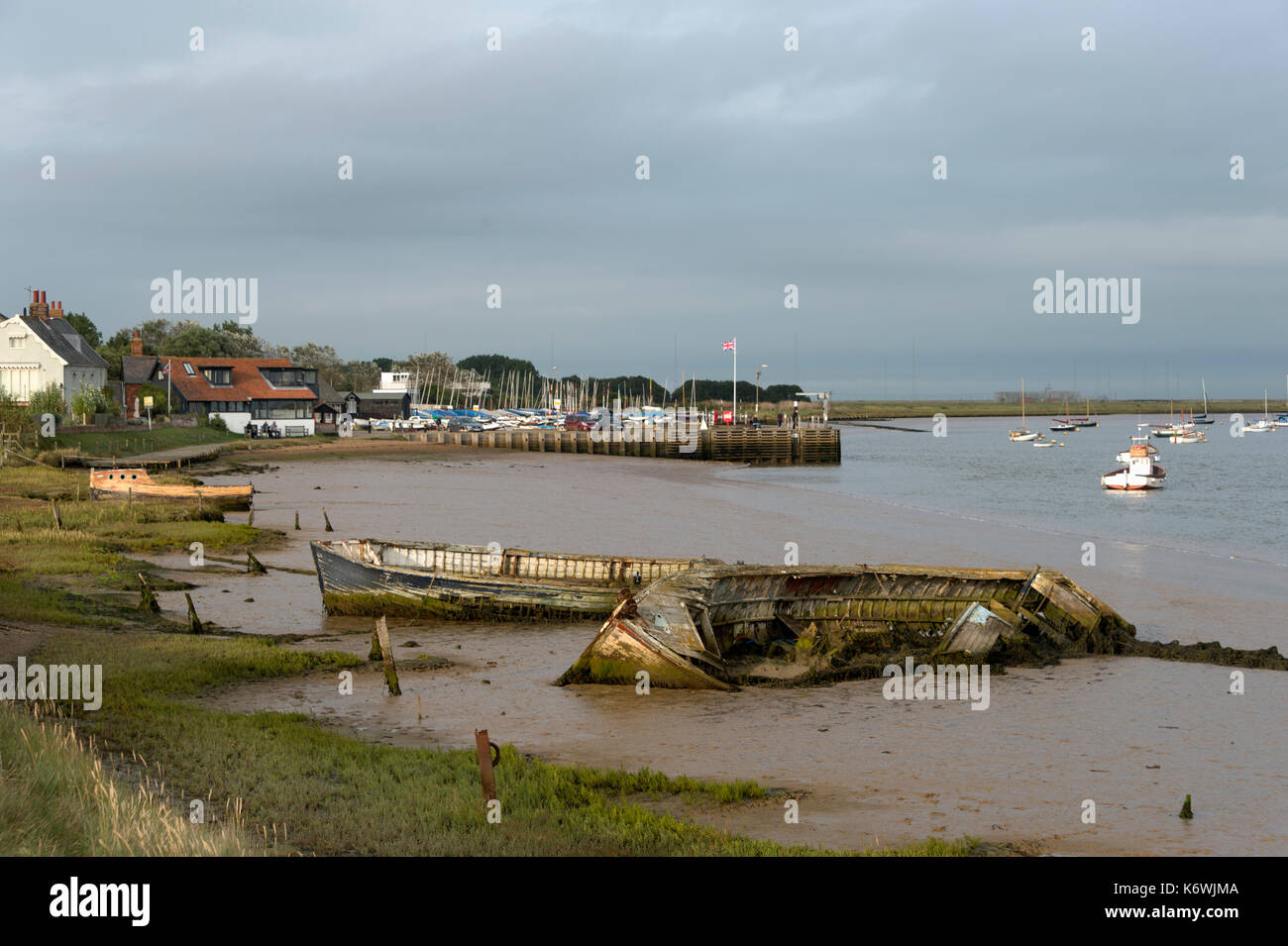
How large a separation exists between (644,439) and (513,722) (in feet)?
286

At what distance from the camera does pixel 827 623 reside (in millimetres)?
21125

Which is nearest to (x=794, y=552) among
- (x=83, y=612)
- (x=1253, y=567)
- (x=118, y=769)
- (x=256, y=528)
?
(x=1253, y=567)

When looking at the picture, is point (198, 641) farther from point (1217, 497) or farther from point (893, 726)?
point (1217, 497)

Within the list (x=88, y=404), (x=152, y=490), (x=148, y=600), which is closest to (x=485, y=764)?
(x=148, y=600)

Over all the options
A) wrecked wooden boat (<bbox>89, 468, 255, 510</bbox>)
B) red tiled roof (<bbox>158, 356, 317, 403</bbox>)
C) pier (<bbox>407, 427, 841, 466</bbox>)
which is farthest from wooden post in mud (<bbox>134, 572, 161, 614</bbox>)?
red tiled roof (<bbox>158, 356, 317, 403</bbox>)

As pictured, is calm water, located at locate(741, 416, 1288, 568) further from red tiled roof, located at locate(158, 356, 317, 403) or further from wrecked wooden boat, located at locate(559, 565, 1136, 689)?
red tiled roof, located at locate(158, 356, 317, 403)

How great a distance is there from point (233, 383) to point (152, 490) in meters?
64.8

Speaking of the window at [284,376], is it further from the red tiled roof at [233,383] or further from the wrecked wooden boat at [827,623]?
the wrecked wooden boat at [827,623]

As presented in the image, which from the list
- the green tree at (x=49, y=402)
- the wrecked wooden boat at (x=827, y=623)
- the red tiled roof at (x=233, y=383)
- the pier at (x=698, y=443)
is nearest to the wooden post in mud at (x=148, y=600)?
the wrecked wooden boat at (x=827, y=623)

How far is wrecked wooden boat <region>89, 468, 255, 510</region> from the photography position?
132 ft

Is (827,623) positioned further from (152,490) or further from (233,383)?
(233,383)

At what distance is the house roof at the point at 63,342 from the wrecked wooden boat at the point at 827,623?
74503 mm
